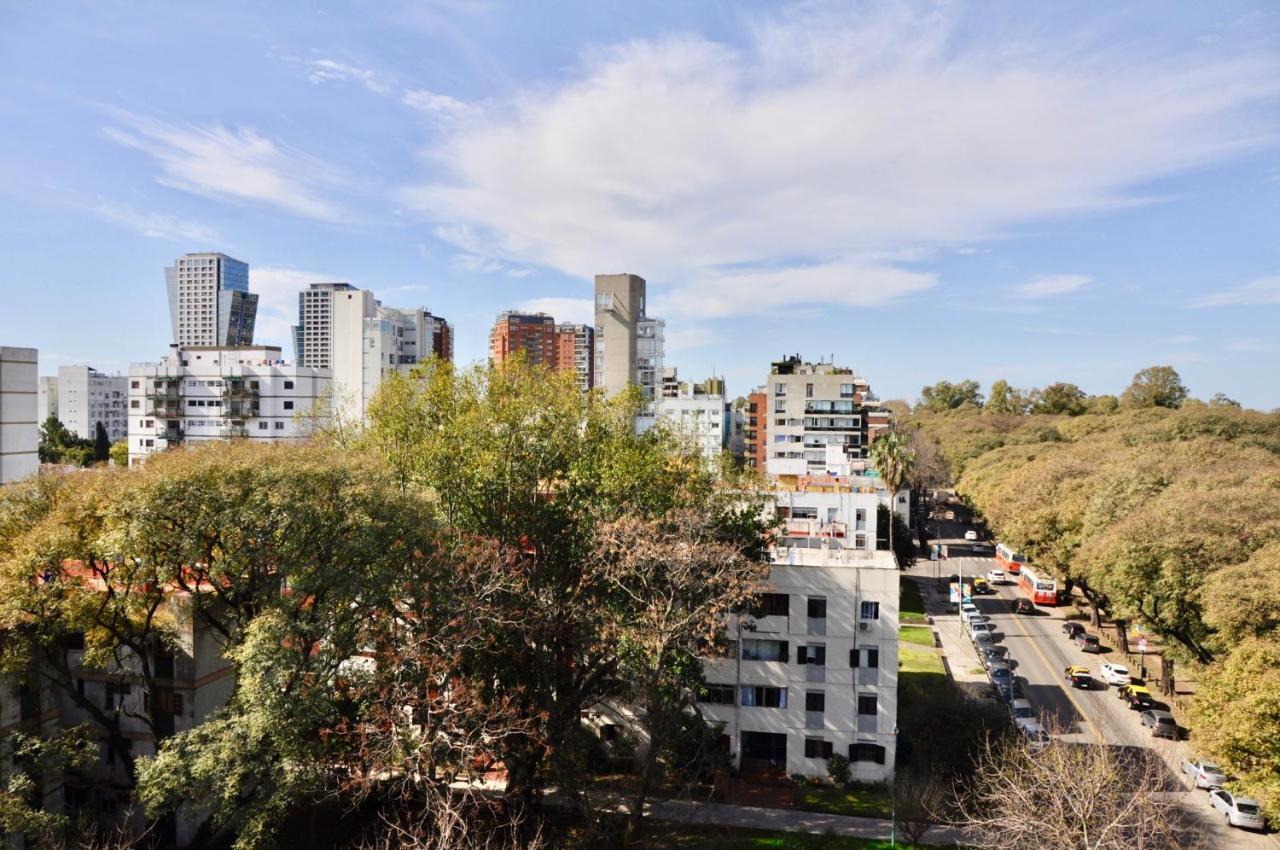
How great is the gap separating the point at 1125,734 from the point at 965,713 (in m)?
11.2

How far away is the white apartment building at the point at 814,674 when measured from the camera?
32312mm

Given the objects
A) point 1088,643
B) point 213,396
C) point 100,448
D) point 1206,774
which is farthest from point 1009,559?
point 100,448

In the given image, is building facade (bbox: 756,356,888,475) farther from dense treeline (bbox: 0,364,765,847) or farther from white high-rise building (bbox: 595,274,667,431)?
dense treeline (bbox: 0,364,765,847)

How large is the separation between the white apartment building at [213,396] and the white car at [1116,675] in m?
68.9

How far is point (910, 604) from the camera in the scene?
197 feet

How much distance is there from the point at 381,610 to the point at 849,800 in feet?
65.9

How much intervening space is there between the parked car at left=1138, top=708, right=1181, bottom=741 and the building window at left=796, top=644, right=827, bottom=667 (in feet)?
58.0

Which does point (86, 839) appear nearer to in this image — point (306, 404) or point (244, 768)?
point (244, 768)

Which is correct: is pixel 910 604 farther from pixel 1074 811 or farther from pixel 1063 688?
pixel 1074 811

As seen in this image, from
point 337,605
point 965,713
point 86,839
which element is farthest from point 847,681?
point 86,839

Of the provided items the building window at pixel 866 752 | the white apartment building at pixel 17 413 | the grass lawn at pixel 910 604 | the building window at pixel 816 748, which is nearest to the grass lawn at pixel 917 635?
the grass lawn at pixel 910 604

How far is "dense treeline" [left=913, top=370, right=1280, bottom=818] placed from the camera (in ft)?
86.2

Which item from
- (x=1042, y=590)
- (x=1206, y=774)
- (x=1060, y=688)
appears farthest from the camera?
(x=1042, y=590)

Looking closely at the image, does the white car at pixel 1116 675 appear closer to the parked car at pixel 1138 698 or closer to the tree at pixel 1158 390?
the parked car at pixel 1138 698
